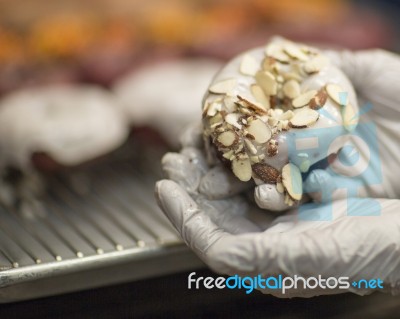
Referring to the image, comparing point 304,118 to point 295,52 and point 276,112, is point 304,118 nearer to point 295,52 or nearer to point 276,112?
point 276,112

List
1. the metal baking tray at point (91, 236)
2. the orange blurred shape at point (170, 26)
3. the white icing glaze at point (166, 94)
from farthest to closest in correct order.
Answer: the orange blurred shape at point (170, 26), the white icing glaze at point (166, 94), the metal baking tray at point (91, 236)

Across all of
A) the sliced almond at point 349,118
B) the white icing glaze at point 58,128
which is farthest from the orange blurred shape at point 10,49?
the sliced almond at point 349,118

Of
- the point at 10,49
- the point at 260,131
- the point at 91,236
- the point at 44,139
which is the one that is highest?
the point at 260,131

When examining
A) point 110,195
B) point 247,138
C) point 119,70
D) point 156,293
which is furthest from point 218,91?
point 119,70

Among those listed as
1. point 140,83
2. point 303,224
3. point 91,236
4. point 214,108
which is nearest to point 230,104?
point 214,108

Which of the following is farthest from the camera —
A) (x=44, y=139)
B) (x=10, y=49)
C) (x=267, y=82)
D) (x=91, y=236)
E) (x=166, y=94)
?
(x=10, y=49)

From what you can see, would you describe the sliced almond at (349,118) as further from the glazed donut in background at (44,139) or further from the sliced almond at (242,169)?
the glazed donut in background at (44,139)
